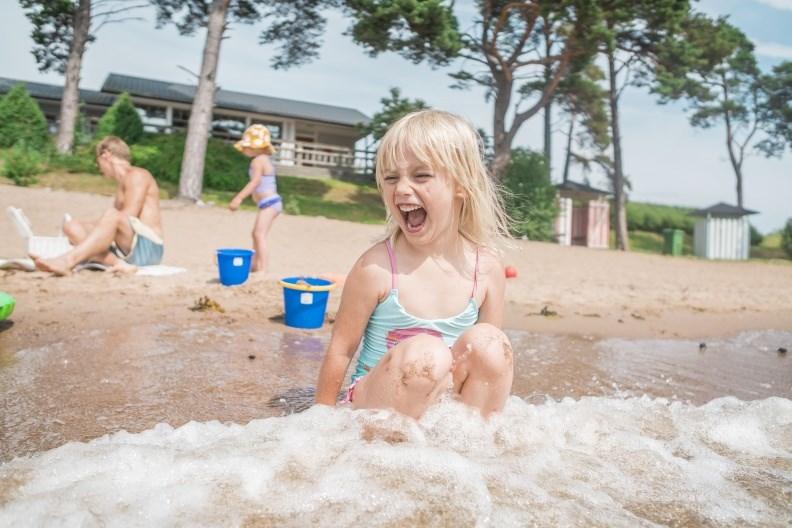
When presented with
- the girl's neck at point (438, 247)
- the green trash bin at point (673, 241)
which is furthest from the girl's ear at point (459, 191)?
the green trash bin at point (673, 241)

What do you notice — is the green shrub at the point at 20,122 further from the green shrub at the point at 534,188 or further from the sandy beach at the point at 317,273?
the green shrub at the point at 534,188

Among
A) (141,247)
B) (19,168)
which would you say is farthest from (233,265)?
(19,168)

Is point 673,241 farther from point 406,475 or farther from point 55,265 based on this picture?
point 406,475

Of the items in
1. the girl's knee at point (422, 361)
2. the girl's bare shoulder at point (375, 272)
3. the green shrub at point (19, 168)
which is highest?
the green shrub at point (19, 168)

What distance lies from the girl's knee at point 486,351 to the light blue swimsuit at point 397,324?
20 centimetres

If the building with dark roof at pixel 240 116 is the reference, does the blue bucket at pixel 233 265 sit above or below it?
below

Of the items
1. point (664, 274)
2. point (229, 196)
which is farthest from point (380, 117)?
point (664, 274)

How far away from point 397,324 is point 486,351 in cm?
37

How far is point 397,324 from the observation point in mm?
2248

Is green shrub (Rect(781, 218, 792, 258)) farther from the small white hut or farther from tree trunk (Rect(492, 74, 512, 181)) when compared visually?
tree trunk (Rect(492, 74, 512, 181))

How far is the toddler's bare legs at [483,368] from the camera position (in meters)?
2.03

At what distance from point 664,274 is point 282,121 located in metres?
25.2

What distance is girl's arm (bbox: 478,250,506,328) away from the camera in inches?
94.3

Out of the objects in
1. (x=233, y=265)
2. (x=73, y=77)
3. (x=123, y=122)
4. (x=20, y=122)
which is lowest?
(x=233, y=265)
